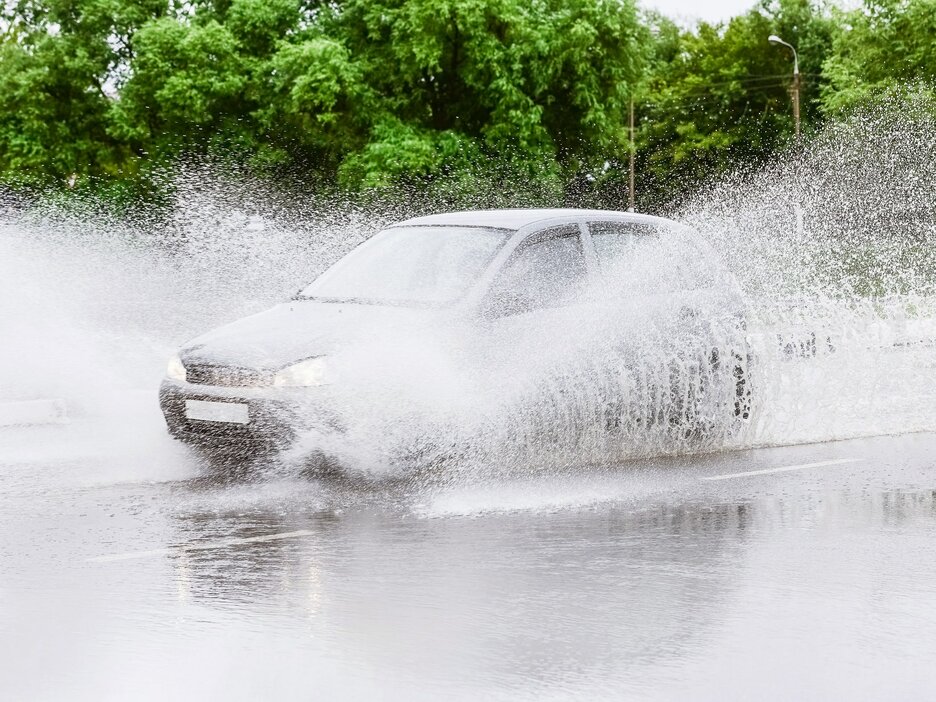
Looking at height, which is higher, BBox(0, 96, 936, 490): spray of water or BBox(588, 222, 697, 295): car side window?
BBox(588, 222, 697, 295): car side window

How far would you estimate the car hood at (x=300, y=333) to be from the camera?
917 centimetres

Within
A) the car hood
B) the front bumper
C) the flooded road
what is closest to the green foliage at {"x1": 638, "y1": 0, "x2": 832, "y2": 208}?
the car hood

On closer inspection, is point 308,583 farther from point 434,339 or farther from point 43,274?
point 43,274

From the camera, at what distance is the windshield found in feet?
32.8

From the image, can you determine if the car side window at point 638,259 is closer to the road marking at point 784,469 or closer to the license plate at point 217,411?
the road marking at point 784,469

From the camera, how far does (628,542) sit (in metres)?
7.56

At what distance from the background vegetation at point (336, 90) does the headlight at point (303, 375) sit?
86.4 ft

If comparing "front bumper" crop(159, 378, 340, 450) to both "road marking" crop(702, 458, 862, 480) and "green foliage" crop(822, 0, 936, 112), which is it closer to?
"road marking" crop(702, 458, 862, 480)

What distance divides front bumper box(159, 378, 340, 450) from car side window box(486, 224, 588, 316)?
1.38 m

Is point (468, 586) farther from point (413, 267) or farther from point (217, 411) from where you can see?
point (413, 267)

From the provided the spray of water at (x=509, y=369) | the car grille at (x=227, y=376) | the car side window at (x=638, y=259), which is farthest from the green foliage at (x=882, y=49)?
the car grille at (x=227, y=376)

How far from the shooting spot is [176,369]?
965cm

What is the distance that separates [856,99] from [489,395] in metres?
39.6

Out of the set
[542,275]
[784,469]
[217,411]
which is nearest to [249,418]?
[217,411]
